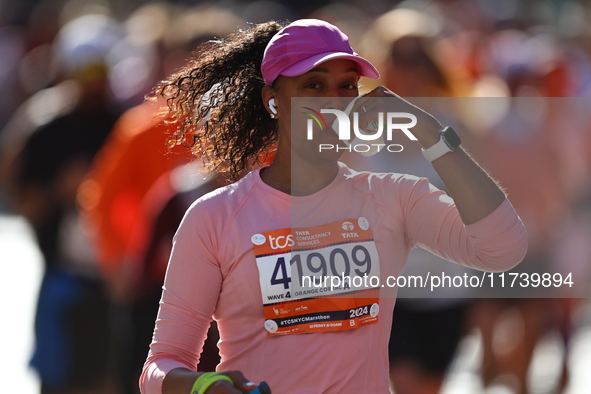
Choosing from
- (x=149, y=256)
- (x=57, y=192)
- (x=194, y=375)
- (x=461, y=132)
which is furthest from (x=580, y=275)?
(x=194, y=375)

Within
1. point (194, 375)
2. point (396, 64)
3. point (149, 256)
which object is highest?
point (396, 64)

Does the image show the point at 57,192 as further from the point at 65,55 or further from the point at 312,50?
the point at 312,50

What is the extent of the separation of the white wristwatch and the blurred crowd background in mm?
1850

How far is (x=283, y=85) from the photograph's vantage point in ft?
10.0

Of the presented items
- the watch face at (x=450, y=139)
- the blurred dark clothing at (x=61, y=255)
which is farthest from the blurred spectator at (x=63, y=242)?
the watch face at (x=450, y=139)

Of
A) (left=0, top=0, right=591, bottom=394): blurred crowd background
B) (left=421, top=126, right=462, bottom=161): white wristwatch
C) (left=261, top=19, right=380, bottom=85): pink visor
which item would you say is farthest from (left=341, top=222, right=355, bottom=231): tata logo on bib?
(left=0, top=0, right=591, bottom=394): blurred crowd background

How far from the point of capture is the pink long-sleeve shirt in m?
2.78

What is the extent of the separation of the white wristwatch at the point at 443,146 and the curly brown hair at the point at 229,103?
2.30ft

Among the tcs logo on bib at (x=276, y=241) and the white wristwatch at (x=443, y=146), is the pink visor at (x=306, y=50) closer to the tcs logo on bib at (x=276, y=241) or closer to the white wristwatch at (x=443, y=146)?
the white wristwatch at (x=443, y=146)

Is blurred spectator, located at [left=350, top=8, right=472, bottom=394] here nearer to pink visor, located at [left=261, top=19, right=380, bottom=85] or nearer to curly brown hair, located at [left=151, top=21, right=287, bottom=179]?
curly brown hair, located at [left=151, top=21, right=287, bottom=179]

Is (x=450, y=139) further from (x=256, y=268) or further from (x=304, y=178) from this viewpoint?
(x=256, y=268)

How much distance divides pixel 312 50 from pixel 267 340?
82 centimetres

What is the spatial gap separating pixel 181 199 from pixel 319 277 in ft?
6.50

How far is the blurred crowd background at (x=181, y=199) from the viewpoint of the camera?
5.02 metres
